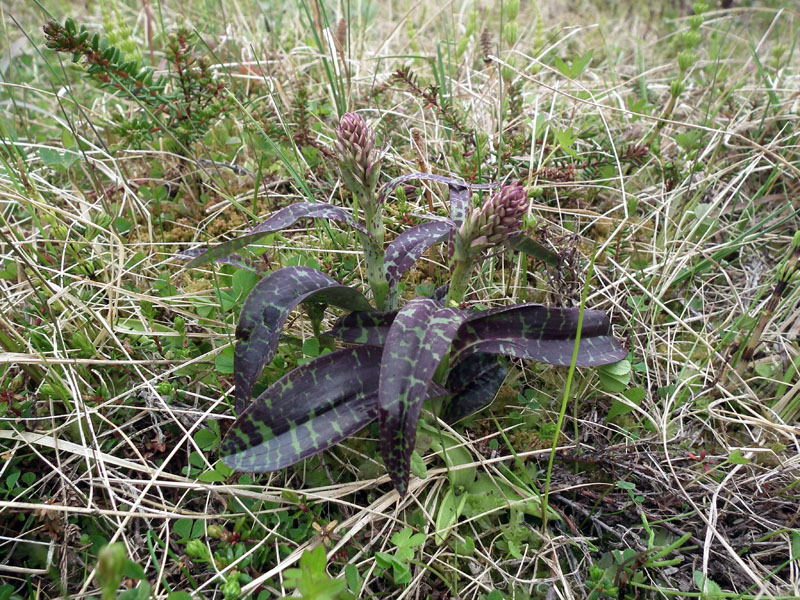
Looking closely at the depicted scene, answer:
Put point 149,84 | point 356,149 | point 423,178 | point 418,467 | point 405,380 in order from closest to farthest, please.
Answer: point 405,380 < point 356,149 < point 418,467 < point 423,178 < point 149,84

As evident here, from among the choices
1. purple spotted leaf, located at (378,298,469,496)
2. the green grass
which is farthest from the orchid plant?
the green grass

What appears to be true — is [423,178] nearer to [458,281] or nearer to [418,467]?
[458,281]

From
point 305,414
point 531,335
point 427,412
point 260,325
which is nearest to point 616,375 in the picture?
point 531,335

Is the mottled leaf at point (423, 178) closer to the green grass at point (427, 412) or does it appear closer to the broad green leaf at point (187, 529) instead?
the green grass at point (427, 412)

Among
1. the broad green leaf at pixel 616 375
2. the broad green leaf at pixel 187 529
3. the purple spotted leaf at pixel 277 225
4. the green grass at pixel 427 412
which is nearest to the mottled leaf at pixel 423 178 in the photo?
the purple spotted leaf at pixel 277 225

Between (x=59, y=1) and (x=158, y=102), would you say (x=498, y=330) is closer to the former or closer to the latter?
(x=158, y=102)

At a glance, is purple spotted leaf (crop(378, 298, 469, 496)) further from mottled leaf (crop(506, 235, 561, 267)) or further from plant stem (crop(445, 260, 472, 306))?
mottled leaf (crop(506, 235, 561, 267))
